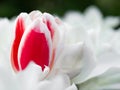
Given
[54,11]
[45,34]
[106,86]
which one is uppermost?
[54,11]

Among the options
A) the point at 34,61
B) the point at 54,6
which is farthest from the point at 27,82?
the point at 54,6

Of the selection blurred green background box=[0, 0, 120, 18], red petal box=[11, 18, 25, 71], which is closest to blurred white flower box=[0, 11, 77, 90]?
red petal box=[11, 18, 25, 71]

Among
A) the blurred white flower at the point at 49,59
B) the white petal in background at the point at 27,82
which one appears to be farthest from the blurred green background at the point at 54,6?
the white petal in background at the point at 27,82

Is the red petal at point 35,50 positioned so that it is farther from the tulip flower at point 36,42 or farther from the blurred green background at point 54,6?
the blurred green background at point 54,6

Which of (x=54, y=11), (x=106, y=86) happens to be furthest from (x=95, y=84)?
(x=54, y=11)

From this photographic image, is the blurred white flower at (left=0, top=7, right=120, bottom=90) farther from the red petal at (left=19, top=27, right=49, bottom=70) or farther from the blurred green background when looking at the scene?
the blurred green background

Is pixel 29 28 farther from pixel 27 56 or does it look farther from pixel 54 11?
pixel 54 11

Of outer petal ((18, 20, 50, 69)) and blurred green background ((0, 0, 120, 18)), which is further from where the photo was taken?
blurred green background ((0, 0, 120, 18))
